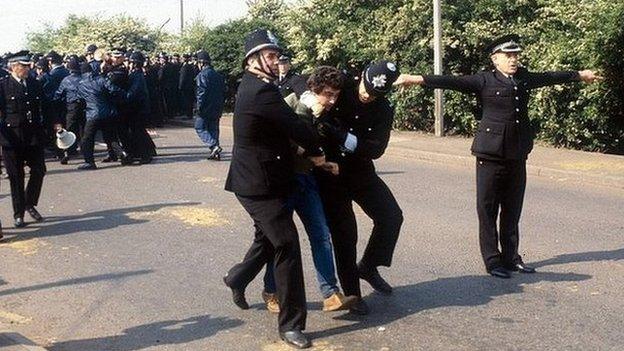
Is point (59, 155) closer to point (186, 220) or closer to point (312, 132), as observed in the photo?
point (186, 220)

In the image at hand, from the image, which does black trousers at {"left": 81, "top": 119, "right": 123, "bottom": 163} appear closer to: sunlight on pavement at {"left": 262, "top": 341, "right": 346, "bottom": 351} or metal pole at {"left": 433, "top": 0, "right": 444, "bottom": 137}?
metal pole at {"left": 433, "top": 0, "right": 444, "bottom": 137}

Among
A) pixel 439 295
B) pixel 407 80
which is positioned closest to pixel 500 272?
pixel 439 295

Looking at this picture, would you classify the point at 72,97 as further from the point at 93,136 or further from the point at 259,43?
the point at 259,43

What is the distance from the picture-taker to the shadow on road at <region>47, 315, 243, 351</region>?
552 centimetres

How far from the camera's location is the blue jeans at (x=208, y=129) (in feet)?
47.5

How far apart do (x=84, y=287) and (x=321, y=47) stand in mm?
12954

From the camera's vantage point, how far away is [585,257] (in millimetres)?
7504

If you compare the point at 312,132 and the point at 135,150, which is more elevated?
the point at 312,132

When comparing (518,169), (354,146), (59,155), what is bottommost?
(59,155)

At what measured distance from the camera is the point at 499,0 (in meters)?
16.5

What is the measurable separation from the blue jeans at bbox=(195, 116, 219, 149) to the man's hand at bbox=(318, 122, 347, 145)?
888cm

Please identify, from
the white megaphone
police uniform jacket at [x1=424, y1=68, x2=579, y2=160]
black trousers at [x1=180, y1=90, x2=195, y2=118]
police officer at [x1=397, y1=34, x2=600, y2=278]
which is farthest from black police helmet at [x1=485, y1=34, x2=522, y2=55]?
black trousers at [x1=180, y1=90, x2=195, y2=118]

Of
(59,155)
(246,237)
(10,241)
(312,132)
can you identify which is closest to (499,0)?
(59,155)

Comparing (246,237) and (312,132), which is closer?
(312,132)
